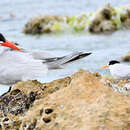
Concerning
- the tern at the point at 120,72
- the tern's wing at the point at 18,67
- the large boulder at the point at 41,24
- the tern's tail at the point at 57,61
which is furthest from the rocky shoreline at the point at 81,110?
the large boulder at the point at 41,24

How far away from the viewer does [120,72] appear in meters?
6.52

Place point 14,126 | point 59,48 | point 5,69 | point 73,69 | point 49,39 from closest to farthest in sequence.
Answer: point 14,126
point 5,69
point 73,69
point 59,48
point 49,39

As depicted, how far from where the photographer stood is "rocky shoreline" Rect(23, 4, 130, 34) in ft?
57.7

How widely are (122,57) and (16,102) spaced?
26.7 feet

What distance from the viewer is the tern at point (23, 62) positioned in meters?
5.65

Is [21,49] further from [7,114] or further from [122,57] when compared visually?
[122,57]

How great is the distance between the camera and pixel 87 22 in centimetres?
1833

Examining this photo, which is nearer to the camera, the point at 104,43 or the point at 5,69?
the point at 5,69

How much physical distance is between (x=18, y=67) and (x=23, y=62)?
0.11m

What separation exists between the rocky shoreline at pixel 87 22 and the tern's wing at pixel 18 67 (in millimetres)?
11720

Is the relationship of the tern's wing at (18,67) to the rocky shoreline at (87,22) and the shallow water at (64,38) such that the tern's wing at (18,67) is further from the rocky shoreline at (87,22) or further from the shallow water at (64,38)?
the rocky shoreline at (87,22)

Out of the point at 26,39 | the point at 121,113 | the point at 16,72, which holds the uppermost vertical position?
the point at 121,113

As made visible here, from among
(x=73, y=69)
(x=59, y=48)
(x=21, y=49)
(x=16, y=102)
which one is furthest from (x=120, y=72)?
(x=59, y=48)

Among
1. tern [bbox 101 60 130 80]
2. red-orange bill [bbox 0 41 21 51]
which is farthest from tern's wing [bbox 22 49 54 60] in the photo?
tern [bbox 101 60 130 80]
